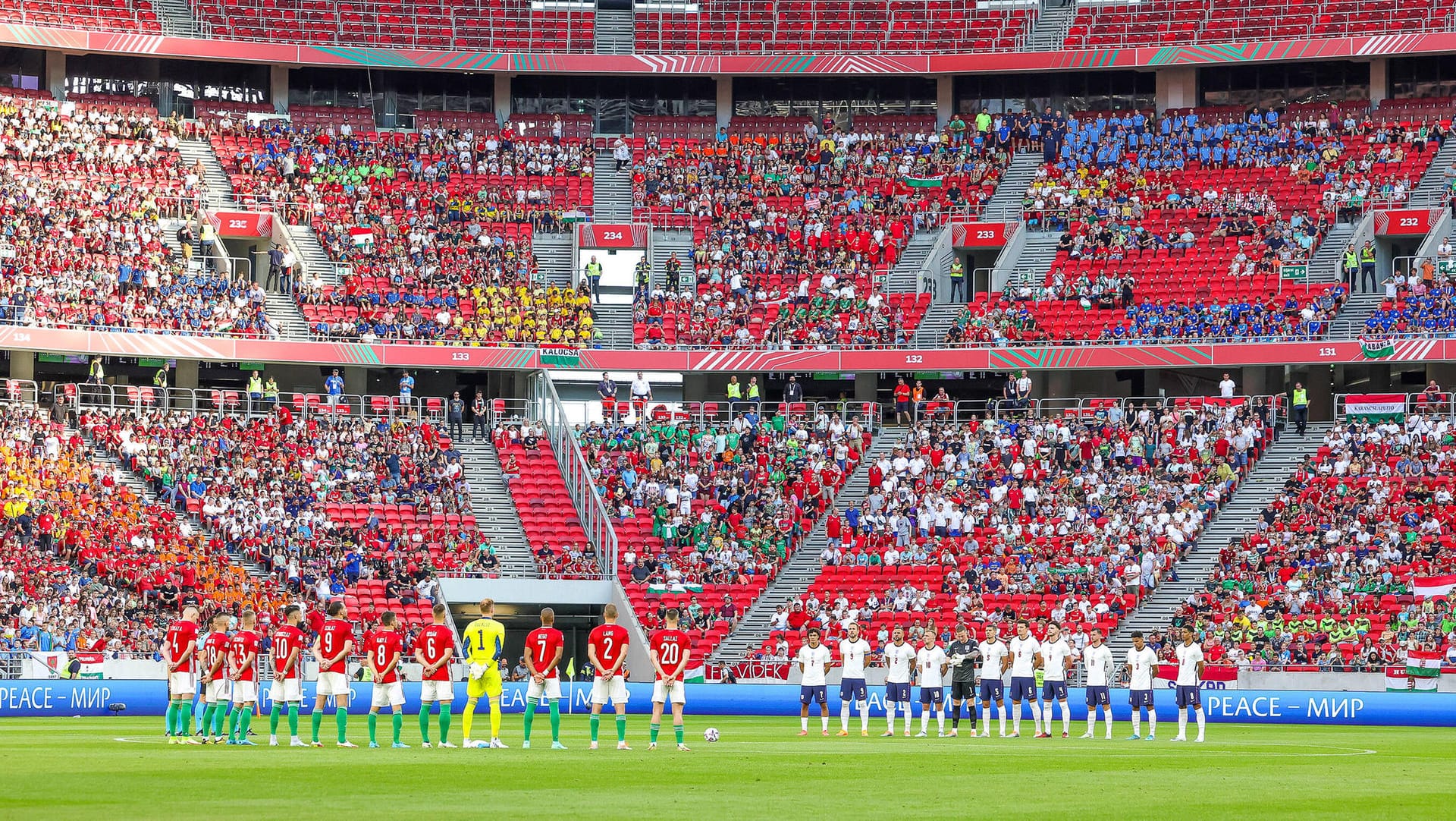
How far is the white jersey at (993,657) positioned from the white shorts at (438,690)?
10039 millimetres

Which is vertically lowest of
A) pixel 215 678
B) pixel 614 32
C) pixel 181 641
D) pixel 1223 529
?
pixel 215 678

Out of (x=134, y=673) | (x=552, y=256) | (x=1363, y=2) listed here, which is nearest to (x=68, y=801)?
(x=134, y=673)

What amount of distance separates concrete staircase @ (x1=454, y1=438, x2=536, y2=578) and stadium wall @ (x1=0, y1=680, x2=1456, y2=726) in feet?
34.0

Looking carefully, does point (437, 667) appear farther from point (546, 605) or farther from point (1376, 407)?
point (1376, 407)

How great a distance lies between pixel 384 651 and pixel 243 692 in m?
1.92

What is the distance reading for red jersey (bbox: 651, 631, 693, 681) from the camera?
27.4m

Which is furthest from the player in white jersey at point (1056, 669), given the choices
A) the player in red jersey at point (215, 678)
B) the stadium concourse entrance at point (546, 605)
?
the stadium concourse entrance at point (546, 605)

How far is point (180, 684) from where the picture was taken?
27.3 m

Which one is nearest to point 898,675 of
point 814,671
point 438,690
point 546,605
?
point 814,671

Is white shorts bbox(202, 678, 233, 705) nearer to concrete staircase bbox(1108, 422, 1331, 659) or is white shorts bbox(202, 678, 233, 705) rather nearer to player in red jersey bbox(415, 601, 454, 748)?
player in red jersey bbox(415, 601, 454, 748)

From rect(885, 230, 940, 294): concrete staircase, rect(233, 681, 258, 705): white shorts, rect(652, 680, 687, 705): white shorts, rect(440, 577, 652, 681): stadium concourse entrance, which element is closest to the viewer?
rect(233, 681, 258, 705): white shorts

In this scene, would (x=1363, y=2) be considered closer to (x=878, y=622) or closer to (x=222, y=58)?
(x=878, y=622)

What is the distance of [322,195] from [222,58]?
5621 millimetres

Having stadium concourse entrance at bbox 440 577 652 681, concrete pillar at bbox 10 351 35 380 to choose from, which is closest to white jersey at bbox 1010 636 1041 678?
stadium concourse entrance at bbox 440 577 652 681
